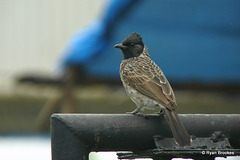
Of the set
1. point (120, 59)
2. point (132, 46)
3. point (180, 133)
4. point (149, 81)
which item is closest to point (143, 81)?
point (149, 81)

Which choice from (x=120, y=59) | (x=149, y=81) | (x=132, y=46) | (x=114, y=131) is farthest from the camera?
(x=120, y=59)

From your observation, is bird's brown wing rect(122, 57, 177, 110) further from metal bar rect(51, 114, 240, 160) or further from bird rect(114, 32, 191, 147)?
metal bar rect(51, 114, 240, 160)

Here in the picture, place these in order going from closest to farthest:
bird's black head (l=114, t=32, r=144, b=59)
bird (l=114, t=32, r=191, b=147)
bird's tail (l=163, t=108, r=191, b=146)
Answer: bird's tail (l=163, t=108, r=191, b=146) → bird (l=114, t=32, r=191, b=147) → bird's black head (l=114, t=32, r=144, b=59)

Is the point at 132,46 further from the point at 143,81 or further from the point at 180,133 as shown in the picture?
the point at 180,133

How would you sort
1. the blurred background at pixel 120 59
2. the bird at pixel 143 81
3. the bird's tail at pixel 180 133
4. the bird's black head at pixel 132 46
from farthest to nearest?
the blurred background at pixel 120 59 → the bird's black head at pixel 132 46 → the bird at pixel 143 81 → the bird's tail at pixel 180 133

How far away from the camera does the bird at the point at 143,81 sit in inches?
155

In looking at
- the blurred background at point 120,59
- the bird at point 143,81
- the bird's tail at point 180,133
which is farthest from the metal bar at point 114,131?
the blurred background at point 120,59

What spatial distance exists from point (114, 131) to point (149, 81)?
6.34 feet

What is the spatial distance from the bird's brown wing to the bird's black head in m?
0.07

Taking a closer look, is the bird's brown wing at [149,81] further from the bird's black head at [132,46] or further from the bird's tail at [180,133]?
the bird's tail at [180,133]

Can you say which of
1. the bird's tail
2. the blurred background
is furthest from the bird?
the blurred background

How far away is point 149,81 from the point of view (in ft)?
14.4

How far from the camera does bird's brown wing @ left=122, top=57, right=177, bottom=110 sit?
3967mm

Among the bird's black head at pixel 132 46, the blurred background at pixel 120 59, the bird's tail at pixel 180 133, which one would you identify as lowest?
the bird's tail at pixel 180 133
